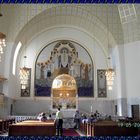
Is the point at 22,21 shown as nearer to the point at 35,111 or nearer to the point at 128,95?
the point at 35,111

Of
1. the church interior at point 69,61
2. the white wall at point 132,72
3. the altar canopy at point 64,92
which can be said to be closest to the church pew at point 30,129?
the church interior at point 69,61

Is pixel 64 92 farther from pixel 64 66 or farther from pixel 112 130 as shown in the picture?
pixel 112 130

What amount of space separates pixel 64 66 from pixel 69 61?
0.69 meters

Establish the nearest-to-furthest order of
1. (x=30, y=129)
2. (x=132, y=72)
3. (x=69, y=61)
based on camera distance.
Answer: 1. (x=30, y=129)
2. (x=132, y=72)
3. (x=69, y=61)

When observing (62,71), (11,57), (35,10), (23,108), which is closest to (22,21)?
(35,10)

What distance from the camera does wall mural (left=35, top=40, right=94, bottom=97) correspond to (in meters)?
22.0

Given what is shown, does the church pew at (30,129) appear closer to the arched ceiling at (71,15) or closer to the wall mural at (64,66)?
the arched ceiling at (71,15)

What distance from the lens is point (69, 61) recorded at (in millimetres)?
22469

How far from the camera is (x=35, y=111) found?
2136cm

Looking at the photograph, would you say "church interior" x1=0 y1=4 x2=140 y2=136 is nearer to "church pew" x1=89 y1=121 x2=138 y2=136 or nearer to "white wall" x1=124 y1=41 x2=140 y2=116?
"white wall" x1=124 y1=41 x2=140 y2=116

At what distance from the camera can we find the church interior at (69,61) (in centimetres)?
1875

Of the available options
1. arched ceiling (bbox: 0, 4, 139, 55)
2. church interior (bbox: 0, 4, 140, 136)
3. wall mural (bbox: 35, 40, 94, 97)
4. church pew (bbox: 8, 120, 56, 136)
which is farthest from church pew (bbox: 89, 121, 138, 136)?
wall mural (bbox: 35, 40, 94, 97)

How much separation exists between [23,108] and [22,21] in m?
7.68

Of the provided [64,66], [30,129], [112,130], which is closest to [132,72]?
[64,66]
